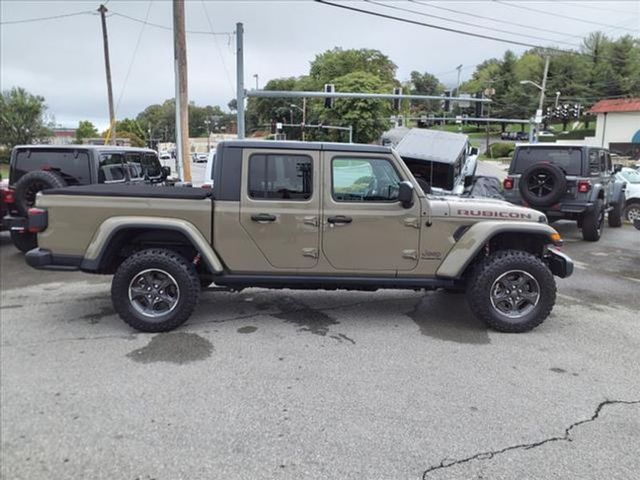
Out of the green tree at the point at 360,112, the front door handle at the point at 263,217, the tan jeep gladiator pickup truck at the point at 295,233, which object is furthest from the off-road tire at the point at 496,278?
the green tree at the point at 360,112

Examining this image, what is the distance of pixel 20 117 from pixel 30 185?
48.0 m

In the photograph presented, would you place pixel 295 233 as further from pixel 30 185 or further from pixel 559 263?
pixel 30 185

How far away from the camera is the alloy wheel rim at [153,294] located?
481 centimetres

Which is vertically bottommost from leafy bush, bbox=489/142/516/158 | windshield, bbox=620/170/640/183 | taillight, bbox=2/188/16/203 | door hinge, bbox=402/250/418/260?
door hinge, bbox=402/250/418/260

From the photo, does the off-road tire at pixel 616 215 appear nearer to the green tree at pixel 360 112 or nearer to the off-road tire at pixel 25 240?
the off-road tire at pixel 25 240

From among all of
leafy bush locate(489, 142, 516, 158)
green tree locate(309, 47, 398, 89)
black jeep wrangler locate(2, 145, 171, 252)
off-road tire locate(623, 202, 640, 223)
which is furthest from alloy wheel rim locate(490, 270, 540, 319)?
green tree locate(309, 47, 398, 89)

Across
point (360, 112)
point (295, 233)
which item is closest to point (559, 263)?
point (295, 233)

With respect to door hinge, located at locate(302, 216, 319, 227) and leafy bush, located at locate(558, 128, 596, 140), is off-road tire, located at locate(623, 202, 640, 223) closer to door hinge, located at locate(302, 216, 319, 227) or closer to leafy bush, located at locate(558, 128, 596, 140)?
door hinge, located at locate(302, 216, 319, 227)

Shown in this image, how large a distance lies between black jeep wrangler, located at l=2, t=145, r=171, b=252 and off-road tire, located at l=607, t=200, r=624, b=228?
1134cm

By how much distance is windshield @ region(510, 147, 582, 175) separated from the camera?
990 cm

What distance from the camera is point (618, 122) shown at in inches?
1852

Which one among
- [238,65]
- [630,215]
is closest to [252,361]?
[630,215]

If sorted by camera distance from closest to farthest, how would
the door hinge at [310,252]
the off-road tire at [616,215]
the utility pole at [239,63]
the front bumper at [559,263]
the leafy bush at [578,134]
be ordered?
the door hinge at [310,252] < the front bumper at [559,263] < the off-road tire at [616,215] < the utility pole at [239,63] < the leafy bush at [578,134]

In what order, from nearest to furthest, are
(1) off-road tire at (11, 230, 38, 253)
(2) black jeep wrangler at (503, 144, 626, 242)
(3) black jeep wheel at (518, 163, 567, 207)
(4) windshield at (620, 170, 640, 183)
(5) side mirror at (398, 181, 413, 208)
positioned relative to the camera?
(5) side mirror at (398, 181, 413, 208) → (1) off-road tire at (11, 230, 38, 253) → (3) black jeep wheel at (518, 163, 567, 207) → (2) black jeep wrangler at (503, 144, 626, 242) → (4) windshield at (620, 170, 640, 183)
